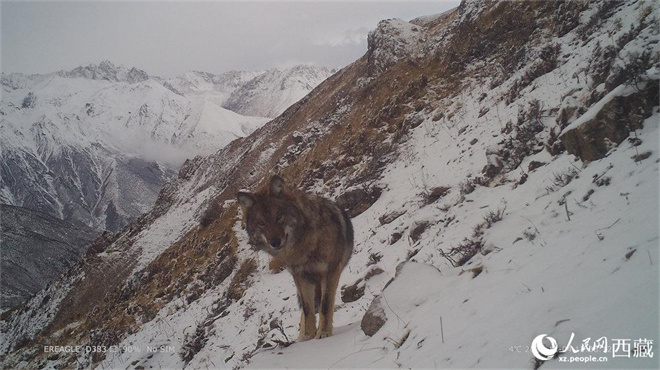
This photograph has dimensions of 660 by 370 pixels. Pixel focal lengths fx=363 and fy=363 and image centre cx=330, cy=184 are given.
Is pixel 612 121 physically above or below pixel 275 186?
below

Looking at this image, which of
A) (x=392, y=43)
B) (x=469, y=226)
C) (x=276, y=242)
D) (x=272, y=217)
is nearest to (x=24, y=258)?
(x=392, y=43)

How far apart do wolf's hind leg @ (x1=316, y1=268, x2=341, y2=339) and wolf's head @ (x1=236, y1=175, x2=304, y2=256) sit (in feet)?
3.25

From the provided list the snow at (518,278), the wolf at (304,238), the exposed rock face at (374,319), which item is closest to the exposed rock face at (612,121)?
the snow at (518,278)

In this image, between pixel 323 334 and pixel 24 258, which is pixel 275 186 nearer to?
pixel 323 334

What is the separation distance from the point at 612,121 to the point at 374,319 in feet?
13.2

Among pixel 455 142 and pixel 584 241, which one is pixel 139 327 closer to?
pixel 455 142

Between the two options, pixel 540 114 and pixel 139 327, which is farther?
pixel 139 327

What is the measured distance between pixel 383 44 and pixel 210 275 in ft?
73.9

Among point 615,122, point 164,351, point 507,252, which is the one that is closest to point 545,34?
point 615,122

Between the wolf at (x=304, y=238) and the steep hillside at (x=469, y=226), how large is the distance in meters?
0.54

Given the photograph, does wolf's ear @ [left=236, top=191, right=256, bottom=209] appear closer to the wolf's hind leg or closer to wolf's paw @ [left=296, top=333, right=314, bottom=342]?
the wolf's hind leg

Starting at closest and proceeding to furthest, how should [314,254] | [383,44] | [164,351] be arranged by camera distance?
[314,254]
[164,351]
[383,44]

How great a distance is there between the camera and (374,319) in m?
4.52

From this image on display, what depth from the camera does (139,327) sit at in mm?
17766
